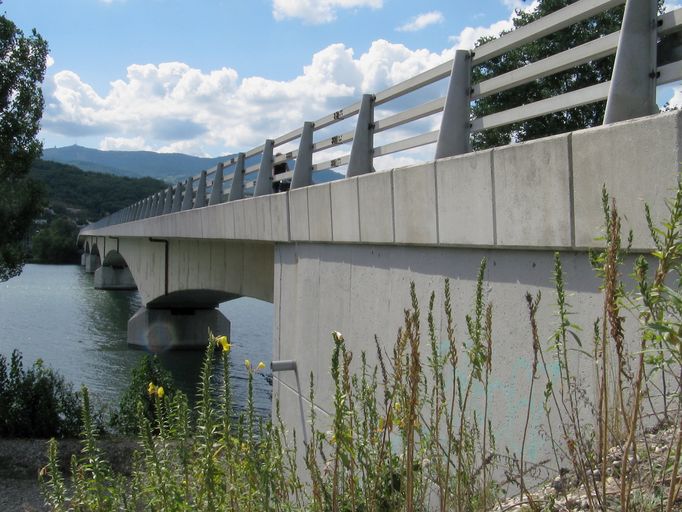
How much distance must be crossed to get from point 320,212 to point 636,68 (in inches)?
158

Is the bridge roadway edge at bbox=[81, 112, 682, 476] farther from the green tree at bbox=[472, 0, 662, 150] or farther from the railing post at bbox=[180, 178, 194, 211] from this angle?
the green tree at bbox=[472, 0, 662, 150]

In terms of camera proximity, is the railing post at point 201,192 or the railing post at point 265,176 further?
the railing post at point 201,192

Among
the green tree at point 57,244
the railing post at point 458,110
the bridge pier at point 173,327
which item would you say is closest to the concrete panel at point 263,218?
the railing post at point 458,110

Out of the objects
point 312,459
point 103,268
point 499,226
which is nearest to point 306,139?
point 499,226

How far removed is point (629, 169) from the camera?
3.54 metres

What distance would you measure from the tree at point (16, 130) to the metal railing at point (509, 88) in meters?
7.21

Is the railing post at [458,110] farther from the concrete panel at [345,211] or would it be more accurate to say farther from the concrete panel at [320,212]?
the concrete panel at [320,212]

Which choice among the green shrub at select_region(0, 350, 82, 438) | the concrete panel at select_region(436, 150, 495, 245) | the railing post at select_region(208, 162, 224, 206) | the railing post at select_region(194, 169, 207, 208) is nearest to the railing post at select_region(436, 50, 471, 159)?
the concrete panel at select_region(436, 150, 495, 245)

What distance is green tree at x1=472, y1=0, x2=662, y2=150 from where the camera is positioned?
19.2m

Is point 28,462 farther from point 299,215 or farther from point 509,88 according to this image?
point 509,88

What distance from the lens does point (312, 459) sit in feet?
9.28

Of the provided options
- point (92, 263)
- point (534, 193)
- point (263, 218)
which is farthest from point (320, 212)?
point (92, 263)

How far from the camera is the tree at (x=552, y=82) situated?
63.2ft

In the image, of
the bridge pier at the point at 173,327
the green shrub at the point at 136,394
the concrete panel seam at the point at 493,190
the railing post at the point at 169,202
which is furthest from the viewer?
the bridge pier at the point at 173,327
